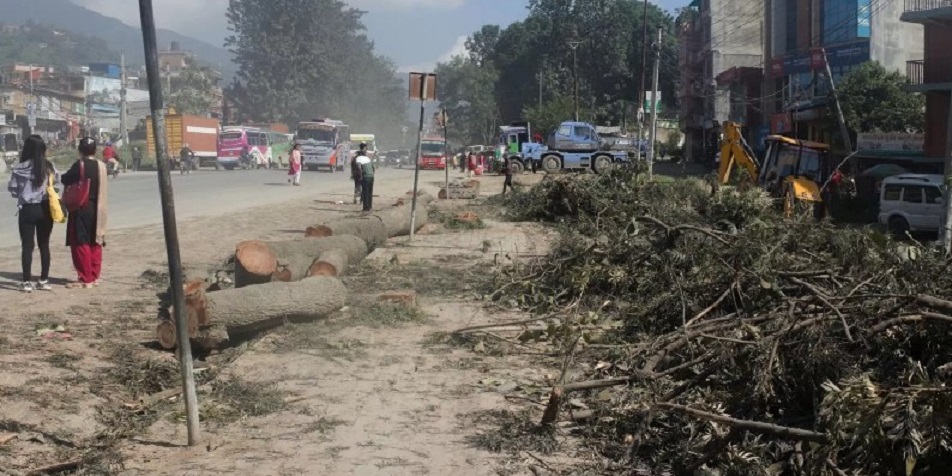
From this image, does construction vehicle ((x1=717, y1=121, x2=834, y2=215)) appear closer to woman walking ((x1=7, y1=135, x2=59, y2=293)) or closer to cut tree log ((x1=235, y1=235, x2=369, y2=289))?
cut tree log ((x1=235, y1=235, x2=369, y2=289))

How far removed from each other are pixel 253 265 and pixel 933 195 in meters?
17.7

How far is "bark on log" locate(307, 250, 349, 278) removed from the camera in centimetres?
1100

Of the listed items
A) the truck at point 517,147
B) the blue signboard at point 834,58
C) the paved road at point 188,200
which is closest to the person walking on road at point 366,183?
the paved road at point 188,200

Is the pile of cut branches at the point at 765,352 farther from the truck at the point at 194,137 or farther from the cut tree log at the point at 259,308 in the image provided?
the truck at the point at 194,137

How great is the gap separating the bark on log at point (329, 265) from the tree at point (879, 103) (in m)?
28.0

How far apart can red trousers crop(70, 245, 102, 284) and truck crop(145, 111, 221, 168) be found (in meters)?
40.0

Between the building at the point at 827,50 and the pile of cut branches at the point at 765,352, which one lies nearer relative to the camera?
the pile of cut branches at the point at 765,352

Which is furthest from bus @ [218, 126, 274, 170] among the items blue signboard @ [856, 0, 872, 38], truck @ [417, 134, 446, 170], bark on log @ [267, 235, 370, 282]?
bark on log @ [267, 235, 370, 282]

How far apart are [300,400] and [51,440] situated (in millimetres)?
1690

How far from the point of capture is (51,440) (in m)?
5.66

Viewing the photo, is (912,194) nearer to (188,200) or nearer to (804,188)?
(804,188)

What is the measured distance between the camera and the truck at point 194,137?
169 ft

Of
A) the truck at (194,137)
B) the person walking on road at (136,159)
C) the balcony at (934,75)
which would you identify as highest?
the balcony at (934,75)

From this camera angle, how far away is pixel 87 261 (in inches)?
412
